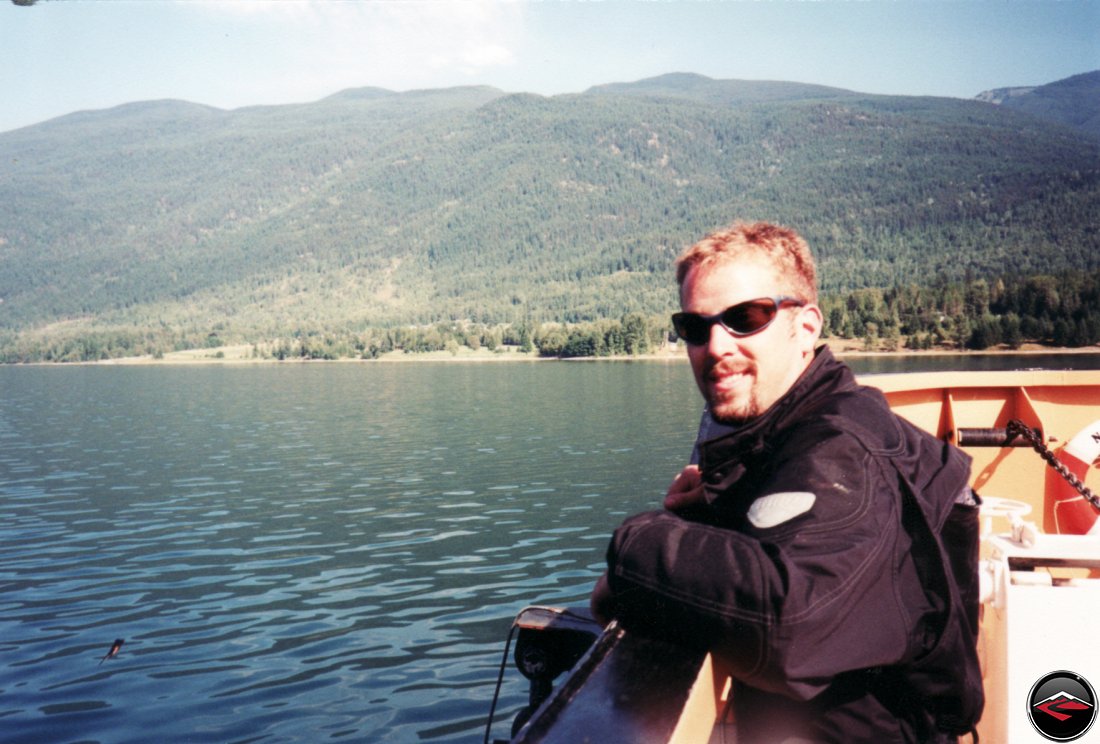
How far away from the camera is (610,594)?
2.55 meters

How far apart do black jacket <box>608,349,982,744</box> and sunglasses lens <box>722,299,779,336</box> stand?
210 millimetres

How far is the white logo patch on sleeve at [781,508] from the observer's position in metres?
2.34

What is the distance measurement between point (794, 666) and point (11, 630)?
14.7 m

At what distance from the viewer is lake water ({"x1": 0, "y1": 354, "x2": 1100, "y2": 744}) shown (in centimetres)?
1094

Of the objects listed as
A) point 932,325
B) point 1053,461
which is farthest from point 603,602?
point 932,325

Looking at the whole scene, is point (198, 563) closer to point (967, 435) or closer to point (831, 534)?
point (967, 435)

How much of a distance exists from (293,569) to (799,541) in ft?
53.4

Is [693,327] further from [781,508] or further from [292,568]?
[292,568]

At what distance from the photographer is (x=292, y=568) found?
57.4ft

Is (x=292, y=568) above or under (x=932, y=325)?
above

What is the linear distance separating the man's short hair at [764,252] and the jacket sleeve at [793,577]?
0.64 m

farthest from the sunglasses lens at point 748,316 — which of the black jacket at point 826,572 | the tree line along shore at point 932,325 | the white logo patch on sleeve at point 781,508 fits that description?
the tree line along shore at point 932,325

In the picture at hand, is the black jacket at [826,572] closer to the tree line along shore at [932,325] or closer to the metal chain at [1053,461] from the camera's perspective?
the metal chain at [1053,461]

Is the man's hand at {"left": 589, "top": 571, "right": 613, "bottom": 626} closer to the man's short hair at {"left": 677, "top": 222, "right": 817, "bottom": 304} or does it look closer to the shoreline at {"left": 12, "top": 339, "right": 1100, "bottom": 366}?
the man's short hair at {"left": 677, "top": 222, "right": 817, "bottom": 304}
